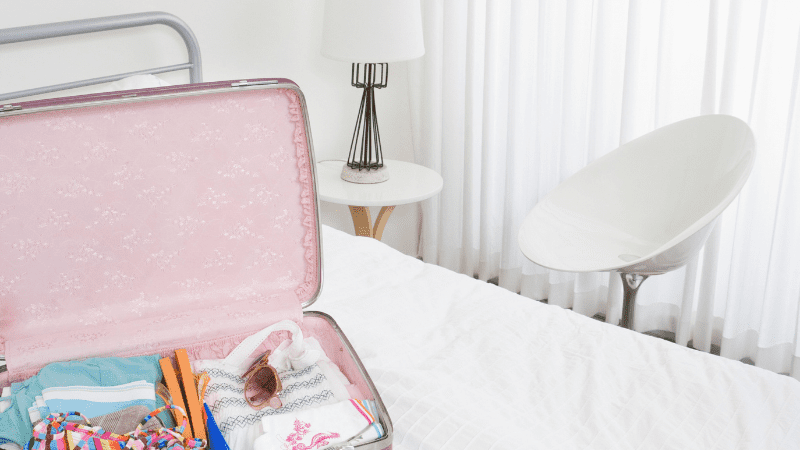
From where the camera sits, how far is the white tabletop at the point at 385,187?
6.68 ft

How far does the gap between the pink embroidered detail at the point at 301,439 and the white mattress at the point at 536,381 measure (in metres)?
0.13

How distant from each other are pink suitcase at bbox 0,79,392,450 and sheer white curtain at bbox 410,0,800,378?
1342 mm

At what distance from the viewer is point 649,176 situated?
1.83m

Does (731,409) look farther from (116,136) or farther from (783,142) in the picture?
(783,142)

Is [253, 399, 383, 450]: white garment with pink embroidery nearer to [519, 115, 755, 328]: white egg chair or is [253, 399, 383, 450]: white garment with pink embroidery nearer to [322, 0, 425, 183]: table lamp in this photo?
[519, 115, 755, 328]: white egg chair

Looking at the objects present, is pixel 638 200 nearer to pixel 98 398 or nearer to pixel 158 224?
pixel 158 224

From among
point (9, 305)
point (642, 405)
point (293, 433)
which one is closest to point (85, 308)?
point (9, 305)

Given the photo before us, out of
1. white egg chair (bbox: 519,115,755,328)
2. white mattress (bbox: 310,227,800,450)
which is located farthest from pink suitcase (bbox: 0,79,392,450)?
white egg chair (bbox: 519,115,755,328)

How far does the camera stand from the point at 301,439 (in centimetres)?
82

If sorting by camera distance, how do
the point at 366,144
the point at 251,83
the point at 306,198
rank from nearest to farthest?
the point at 251,83, the point at 306,198, the point at 366,144

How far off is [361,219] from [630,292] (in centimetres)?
90

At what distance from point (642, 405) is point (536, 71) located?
146 centimetres

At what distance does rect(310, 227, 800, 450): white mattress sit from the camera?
0.91m

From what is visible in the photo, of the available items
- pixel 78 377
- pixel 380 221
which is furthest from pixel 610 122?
pixel 78 377
